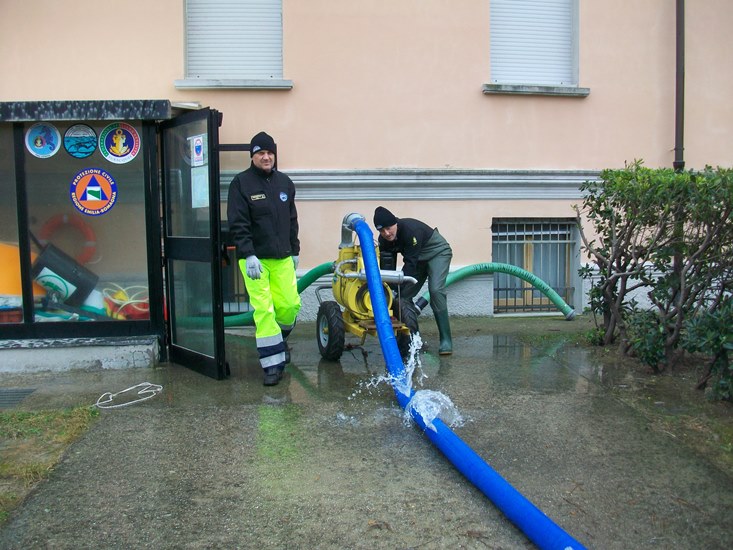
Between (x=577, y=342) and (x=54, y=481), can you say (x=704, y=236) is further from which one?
(x=54, y=481)

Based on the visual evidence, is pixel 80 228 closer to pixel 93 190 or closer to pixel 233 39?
pixel 93 190

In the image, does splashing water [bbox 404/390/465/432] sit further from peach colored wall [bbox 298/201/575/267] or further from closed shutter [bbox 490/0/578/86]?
closed shutter [bbox 490/0/578/86]

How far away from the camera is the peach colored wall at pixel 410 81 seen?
7746 mm

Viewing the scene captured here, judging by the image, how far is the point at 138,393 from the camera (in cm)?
533

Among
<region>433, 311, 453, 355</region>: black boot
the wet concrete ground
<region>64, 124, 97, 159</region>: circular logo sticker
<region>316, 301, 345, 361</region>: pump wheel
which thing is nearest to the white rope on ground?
the wet concrete ground

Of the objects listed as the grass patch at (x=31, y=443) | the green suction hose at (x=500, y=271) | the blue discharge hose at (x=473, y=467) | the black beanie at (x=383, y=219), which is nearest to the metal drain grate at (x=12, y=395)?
the grass patch at (x=31, y=443)

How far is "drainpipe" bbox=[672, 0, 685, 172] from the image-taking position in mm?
8516

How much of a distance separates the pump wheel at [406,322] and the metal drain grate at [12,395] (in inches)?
116

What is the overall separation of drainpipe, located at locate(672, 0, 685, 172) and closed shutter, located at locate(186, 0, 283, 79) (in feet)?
15.6

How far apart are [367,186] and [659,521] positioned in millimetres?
5468

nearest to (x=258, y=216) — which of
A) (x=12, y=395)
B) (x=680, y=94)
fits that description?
(x=12, y=395)

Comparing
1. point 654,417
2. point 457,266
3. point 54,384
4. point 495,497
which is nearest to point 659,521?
point 495,497

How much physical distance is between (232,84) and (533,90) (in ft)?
11.5

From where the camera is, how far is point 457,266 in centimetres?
838
